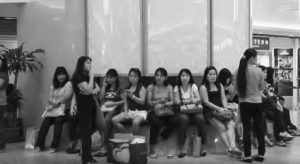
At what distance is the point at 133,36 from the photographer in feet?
24.3

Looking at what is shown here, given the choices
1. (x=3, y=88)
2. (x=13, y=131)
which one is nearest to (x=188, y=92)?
(x=3, y=88)

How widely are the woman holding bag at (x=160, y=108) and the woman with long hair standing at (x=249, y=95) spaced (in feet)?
3.56

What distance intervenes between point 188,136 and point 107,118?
1.32 m

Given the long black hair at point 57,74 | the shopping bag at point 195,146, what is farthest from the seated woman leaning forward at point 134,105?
the long black hair at point 57,74

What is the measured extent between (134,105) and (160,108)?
0.51 meters

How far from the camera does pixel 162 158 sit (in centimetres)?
645

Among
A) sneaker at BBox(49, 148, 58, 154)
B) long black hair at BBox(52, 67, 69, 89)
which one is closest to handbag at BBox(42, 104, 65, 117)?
long black hair at BBox(52, 67, 69, 89)

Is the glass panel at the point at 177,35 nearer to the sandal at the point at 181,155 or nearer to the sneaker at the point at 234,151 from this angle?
the sandal at the point at 181,155

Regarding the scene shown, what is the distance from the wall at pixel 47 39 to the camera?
758 centimetres

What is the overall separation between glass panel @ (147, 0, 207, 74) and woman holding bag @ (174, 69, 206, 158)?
2.58ft

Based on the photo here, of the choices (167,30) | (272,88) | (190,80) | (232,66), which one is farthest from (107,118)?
(272,88)

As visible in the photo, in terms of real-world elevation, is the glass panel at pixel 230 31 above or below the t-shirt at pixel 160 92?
above

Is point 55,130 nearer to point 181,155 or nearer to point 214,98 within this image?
point 181,155

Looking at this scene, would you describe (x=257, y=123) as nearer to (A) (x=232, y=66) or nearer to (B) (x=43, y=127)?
(A) (x=232, y=66)
